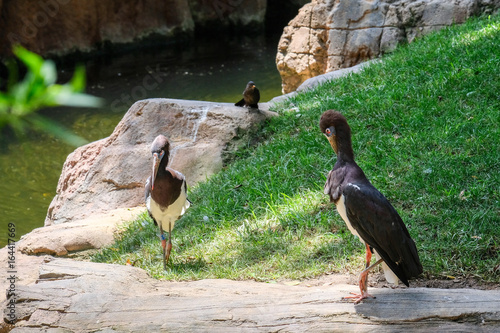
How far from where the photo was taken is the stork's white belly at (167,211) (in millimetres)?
4754

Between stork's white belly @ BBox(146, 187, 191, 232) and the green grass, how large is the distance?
13.6 inches

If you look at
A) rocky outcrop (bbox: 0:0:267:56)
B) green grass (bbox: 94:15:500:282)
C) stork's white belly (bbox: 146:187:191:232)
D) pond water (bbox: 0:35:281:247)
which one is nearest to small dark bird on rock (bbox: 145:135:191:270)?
stork's white belly (bbox: 146:187:191:232)

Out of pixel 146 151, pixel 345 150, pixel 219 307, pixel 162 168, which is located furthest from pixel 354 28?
pixel 219 307

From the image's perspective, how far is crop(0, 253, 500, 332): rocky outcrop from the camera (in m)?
2.99

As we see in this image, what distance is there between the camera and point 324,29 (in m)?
10.2

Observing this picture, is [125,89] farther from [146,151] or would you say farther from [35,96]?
[35,96]

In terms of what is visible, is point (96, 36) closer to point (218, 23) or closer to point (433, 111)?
point (218, 23)

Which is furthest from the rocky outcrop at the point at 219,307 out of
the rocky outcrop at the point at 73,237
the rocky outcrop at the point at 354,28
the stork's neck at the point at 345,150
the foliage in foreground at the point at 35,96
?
the rocky outcrop at the point at 354,28

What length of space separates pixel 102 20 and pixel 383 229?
55.5ft

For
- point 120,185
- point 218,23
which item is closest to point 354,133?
point 120,185

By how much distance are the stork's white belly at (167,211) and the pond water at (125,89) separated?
3.98 m

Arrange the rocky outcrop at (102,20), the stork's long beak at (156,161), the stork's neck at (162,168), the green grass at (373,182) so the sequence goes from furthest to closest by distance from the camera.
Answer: the rocky outcrop at (102,20) → the stork's neck at (162,168) → the stork's long beak at (156,161) → the green grass at (373,182)

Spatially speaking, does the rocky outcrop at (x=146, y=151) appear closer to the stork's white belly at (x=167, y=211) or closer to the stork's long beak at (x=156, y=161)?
the stork's white belly at (x=167, y=211)

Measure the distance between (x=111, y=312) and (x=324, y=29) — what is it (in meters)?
7.97
